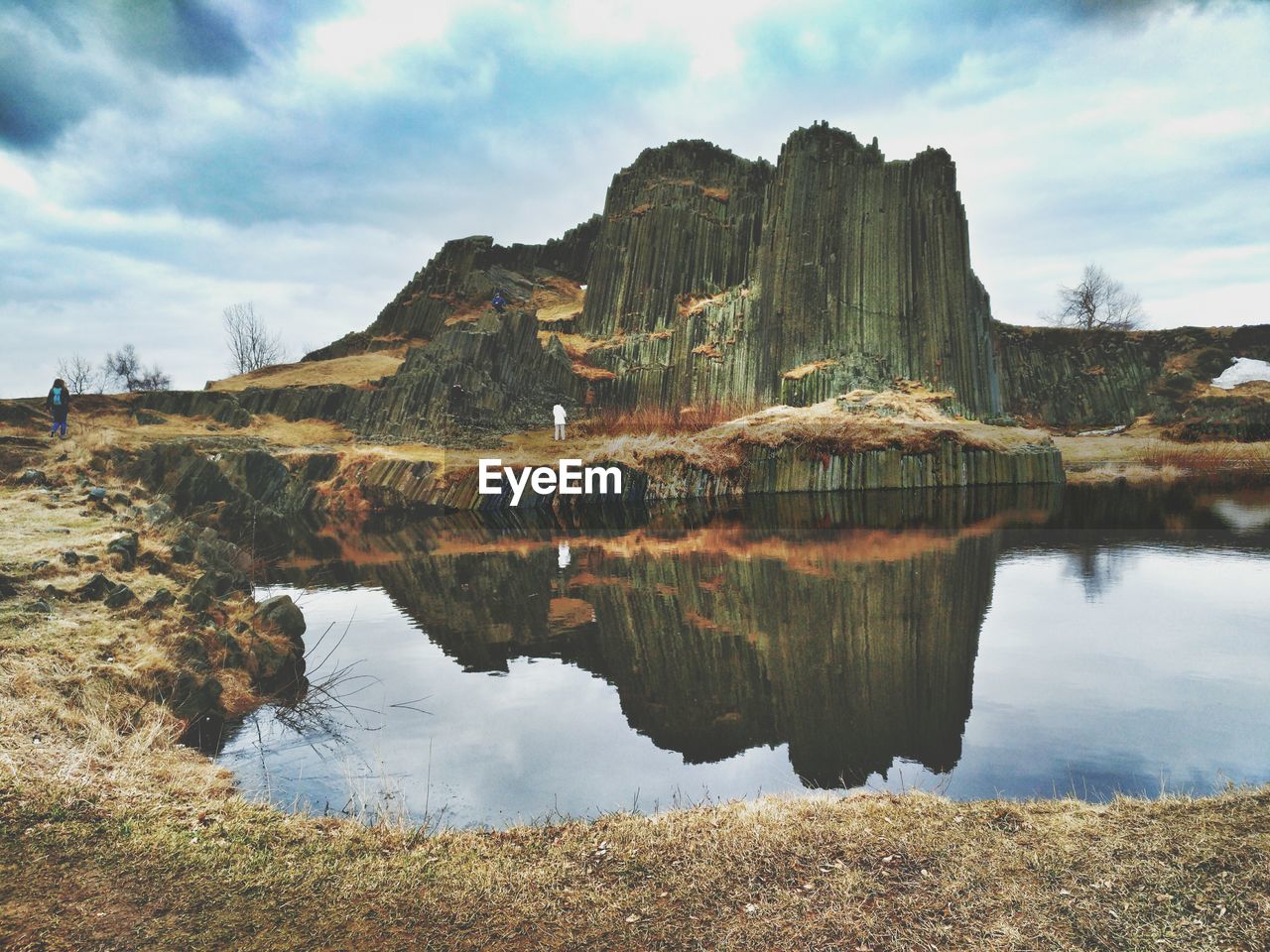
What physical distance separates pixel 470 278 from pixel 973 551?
57.5m

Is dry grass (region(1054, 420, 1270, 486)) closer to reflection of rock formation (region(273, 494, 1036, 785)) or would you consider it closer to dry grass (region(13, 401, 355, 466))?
reflection of rock formation (region(273, 494, 1036, 785))

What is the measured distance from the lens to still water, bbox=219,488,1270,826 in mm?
5664

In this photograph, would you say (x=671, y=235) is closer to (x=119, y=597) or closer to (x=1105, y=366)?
(x=1105, y=366)

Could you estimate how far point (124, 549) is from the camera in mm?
9961

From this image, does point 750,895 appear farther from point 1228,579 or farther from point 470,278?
point 470,278

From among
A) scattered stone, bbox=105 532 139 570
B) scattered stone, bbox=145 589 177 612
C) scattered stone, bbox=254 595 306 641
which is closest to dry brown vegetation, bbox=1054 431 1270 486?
scattered stone, bbox=254 595 306 641

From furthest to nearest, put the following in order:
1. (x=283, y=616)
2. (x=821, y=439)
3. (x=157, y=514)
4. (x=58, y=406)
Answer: (x=821, y=439) < (x=58, y=406) < (x=157, y=514) < (x=283, y=616)

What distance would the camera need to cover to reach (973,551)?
14164 millimetres

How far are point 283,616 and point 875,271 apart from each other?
121 ft

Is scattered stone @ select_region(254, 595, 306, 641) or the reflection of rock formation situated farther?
scattered stone @ select_region(254, 595, 306, 641)

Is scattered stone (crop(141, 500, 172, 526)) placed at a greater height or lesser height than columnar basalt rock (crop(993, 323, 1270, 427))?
lesser

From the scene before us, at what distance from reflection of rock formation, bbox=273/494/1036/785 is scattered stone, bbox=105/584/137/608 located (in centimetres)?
390

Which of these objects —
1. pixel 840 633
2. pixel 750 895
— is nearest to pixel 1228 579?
pixel 840 633

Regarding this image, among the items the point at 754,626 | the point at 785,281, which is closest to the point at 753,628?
the point at 754,626
